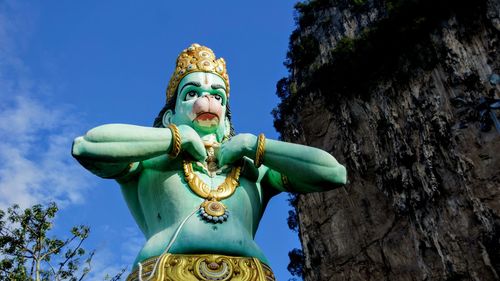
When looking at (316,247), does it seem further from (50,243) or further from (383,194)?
(50,243)

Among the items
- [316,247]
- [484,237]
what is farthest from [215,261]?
[316,247]

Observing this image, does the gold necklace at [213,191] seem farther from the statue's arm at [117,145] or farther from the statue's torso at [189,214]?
the statue's arm at [117,145]

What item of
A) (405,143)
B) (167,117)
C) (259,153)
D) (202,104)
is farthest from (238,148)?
(405,143)

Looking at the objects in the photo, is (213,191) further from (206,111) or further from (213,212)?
(206,111)

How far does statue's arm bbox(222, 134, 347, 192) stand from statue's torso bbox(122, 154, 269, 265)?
Answer: 0.19 metres

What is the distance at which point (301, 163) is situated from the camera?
2.35 m

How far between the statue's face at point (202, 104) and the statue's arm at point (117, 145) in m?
0.33

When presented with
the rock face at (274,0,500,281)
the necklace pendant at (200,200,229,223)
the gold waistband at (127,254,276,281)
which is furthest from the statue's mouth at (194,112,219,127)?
the rock face at (274,0,500,281)

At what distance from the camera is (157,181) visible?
2.43 meters

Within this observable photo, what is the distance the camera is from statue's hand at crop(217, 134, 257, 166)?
2395 mm

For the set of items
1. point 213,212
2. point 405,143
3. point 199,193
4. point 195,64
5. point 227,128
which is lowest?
point 213,212

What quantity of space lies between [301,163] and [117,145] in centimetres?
78

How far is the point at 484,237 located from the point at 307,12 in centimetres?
1124

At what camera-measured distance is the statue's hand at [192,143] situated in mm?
2375
